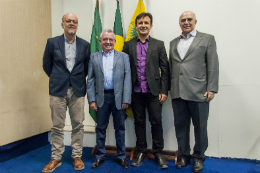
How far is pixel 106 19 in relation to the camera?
8.38 ft

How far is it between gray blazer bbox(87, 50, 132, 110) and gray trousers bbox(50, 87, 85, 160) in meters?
0.19

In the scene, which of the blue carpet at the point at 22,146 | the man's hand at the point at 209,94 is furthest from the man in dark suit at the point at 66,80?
the man's hand at the point at 209,94

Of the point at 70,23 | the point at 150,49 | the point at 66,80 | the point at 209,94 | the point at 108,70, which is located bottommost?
the point at 209,94

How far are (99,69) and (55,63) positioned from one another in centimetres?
47

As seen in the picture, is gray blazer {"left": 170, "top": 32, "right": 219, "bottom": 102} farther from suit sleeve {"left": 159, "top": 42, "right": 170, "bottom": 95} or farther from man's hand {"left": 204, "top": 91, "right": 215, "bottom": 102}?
suit sleeve {"left": 159, "top": 42, "right": 170, "bottom": 95}

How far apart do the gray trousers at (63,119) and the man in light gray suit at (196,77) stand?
1052mm

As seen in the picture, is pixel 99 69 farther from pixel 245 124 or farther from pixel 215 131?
pixel 245 124

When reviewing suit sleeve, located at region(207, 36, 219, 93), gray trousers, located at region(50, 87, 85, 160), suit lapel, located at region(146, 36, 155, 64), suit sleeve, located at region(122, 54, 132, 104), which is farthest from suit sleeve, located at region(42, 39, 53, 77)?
suit sleeve, located at region(207, 36, 219, 93)

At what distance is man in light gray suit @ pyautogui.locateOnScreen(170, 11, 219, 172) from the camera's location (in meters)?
1.81

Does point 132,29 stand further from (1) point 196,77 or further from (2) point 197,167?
(2) point 197,167

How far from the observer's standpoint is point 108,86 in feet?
6.31

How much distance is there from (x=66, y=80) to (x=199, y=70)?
1369 mm

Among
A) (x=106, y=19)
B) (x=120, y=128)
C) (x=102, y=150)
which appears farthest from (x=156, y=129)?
(x=106, y=19)

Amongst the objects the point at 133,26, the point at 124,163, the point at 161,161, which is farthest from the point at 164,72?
the point at 124,163
